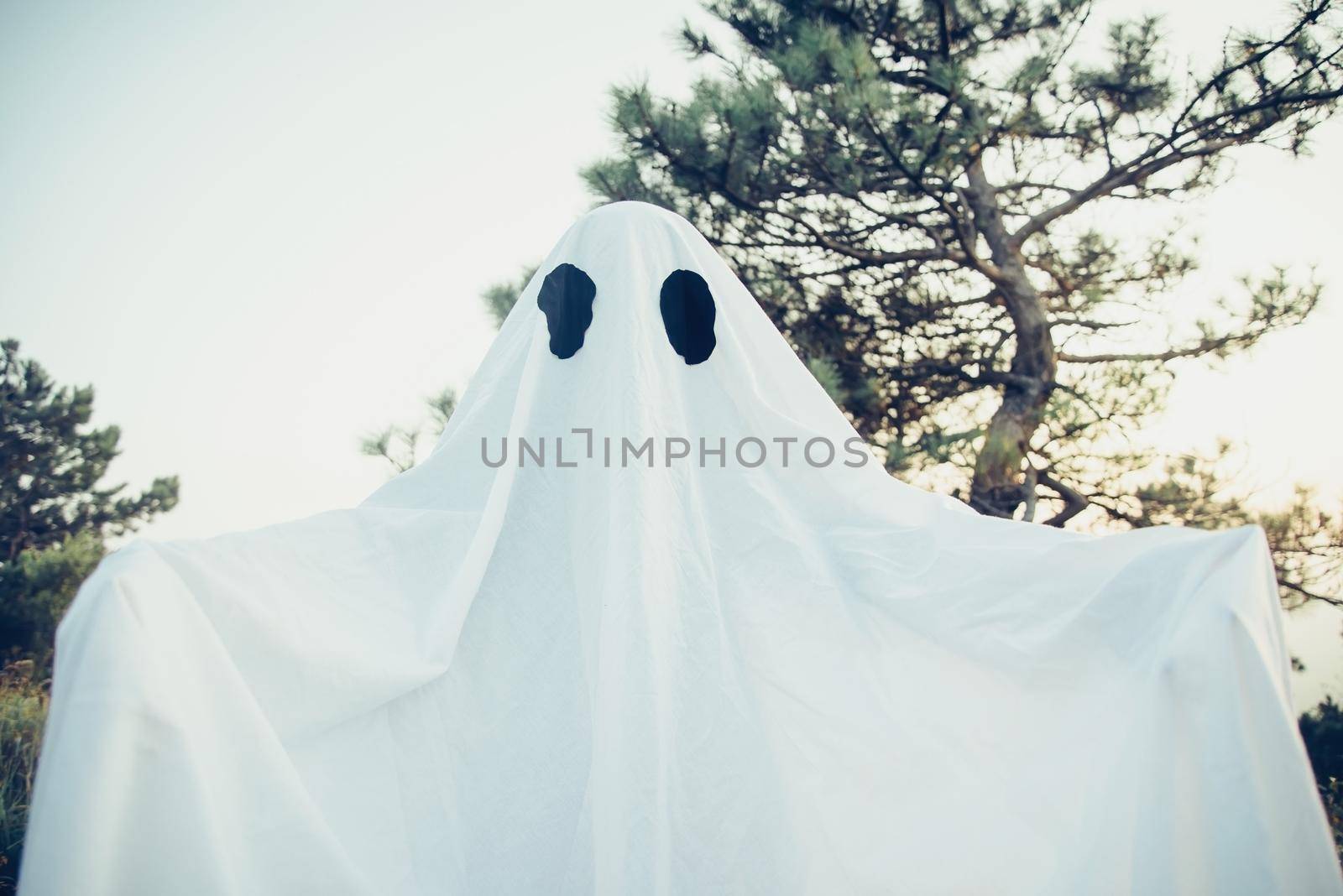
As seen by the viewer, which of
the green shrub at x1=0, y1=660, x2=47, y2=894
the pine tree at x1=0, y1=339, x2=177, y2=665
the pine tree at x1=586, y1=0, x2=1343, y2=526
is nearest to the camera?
the green shrub at x1=0, y1=660, x2=47, y2=894

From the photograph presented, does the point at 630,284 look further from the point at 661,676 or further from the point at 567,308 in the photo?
the point at 661,676

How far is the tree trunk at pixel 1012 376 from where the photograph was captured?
4.21 meters

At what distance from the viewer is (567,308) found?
2189mm

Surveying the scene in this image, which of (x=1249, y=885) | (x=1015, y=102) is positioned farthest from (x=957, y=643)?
(x=1015, y=102)

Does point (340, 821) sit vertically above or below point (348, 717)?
below

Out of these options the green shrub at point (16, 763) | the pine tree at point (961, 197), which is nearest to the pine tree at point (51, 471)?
the green shrub at point (16, 763)

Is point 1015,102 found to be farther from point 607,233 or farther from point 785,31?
point 607,233

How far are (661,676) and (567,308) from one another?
1.05 meters

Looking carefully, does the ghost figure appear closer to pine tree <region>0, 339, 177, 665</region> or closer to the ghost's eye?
the ghost's eye

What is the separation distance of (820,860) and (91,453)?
34.8 feet

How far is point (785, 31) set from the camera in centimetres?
493

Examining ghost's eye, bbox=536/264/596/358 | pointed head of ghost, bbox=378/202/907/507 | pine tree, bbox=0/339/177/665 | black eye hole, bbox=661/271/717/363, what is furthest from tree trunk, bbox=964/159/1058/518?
pine tree, bbox=0/339/177/665

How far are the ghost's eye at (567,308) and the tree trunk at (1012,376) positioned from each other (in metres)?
2.76

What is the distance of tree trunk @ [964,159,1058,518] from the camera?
421cm
